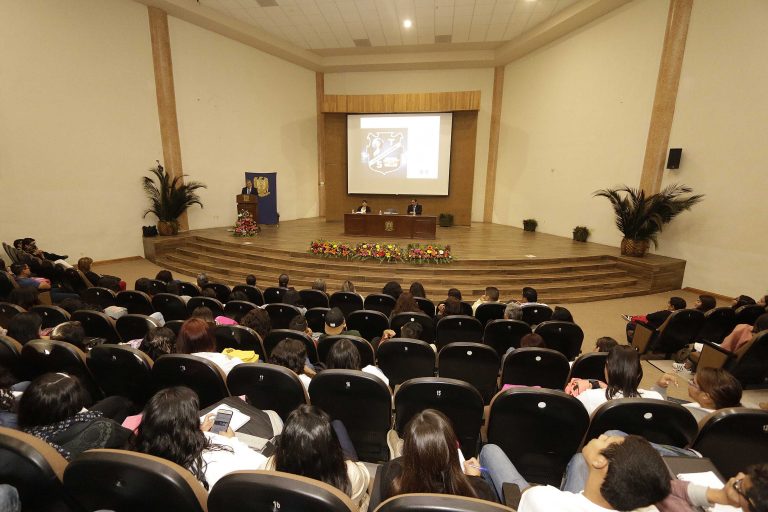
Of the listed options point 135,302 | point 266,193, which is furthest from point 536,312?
point 266,193

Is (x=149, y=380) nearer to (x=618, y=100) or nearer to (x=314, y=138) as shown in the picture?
(x=618, y=100)

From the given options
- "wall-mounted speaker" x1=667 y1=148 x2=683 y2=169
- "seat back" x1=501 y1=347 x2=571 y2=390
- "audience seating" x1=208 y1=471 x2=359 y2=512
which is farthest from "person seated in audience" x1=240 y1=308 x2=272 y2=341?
"wall-mounted speaker" x1=667 y1=148 x2=683 y2=169

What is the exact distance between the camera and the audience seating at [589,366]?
2.77 meters

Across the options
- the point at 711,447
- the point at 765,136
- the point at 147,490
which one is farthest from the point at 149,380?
the point at 765,136

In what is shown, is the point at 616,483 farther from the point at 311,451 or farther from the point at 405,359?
the point at 405,359

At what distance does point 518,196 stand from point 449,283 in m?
6.66

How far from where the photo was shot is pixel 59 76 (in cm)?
757

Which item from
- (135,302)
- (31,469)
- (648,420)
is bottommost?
(135,302)

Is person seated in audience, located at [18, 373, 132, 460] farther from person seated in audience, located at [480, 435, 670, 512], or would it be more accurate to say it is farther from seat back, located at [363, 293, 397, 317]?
seat back, located at [363, 293, 397, 317]

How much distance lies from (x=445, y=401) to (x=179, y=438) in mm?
1315

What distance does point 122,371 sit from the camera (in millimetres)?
2457

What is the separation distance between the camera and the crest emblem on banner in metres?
12.5

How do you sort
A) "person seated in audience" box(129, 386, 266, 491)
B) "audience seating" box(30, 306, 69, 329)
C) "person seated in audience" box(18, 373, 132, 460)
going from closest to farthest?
"person seated in audience" box(129, 386, 266, 491)
"person seated in audience" box(18, 373, 132, 460)
"audience seating" box(30, 306, 69, 329)

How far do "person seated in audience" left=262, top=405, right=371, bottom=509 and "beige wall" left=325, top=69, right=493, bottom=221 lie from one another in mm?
13039
